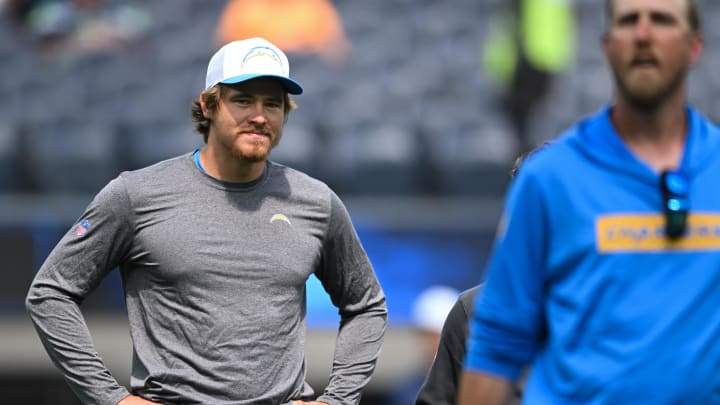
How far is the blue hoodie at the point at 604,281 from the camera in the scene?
2689 millimetres

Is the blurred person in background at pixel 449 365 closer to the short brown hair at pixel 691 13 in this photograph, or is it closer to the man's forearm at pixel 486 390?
the man's forearm at pixel 486 390

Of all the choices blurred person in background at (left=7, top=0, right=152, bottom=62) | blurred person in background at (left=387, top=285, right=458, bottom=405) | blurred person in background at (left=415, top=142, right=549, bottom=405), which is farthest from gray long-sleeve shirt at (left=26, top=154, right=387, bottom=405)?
blurred person in background at (left=7, top=0, right=152, bottom=62)

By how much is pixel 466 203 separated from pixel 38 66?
4.31 metres

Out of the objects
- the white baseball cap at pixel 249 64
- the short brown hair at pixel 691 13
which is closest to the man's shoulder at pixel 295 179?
the white baseball cap at pixel 249 64

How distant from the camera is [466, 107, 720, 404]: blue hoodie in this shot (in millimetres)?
2689

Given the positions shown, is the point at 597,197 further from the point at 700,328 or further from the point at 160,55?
the point at 160,55

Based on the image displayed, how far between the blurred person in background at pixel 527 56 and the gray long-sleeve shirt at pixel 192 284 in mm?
6223

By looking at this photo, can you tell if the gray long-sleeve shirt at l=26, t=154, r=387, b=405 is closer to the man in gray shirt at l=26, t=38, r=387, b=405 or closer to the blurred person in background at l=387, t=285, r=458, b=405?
the man in gray shirt at l=26, t=38, r=387, b=405

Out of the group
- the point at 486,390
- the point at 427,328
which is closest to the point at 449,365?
the point at 486,390

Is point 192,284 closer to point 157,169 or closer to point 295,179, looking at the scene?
point 157,169

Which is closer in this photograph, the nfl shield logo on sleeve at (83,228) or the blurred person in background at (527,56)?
the nfl shield logo on sleeve at (83,228)

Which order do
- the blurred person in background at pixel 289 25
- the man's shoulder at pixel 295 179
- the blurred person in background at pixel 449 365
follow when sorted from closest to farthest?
the blurred person in background at pixel 449 365 < the man's shoulder at pixel 295 179 < the blurred person in background at pixel 289 25

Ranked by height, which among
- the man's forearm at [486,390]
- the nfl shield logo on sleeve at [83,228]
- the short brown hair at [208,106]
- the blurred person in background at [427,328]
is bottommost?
the blurred person in background at [427,328]

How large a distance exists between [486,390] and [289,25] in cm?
899
